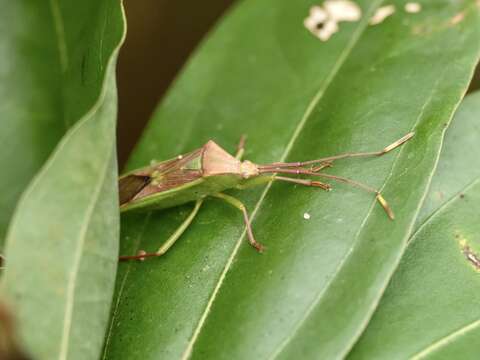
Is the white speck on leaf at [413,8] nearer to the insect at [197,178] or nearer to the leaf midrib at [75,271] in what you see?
the insect at [197,178]

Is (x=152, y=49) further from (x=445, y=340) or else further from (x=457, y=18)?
(x=445, y=340)

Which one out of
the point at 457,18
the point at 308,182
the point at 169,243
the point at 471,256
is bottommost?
the point at 169,243

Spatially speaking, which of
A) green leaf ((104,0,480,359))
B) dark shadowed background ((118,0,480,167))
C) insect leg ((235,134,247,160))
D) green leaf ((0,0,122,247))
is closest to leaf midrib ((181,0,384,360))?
green leaf ((104,0,480,359))

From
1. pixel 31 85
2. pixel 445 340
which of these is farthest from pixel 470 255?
pixel 31 85

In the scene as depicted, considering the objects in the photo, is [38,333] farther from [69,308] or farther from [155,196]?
[155,196]

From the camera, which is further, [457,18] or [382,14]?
[382,14]

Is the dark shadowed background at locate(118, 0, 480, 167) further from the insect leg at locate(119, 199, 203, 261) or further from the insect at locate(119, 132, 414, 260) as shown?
the insect leg at locate(119, 199, 203, 261)

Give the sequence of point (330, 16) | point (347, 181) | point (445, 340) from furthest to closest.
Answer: point (330, 16) → point (347, 181) → point (445, 340)

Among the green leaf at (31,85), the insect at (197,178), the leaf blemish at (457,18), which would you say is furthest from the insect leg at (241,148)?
the leaf blemish at (457,18)
